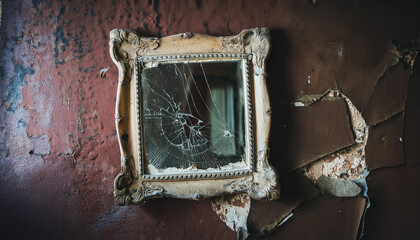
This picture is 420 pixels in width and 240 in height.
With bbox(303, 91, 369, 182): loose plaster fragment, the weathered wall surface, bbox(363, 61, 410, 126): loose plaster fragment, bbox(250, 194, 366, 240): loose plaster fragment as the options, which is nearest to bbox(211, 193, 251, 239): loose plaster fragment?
the weathered wall surface

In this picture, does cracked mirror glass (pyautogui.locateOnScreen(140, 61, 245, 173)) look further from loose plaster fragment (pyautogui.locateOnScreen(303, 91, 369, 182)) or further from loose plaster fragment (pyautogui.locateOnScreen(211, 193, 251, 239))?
loose plaster fragment (pyautogui.locateOnScreen(303, 91, 369, 182))

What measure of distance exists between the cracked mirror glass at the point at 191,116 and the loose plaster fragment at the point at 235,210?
19 cm

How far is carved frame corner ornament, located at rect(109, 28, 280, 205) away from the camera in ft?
4.21

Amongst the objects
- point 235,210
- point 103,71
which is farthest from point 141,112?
point 235,210

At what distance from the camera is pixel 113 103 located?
1.34m

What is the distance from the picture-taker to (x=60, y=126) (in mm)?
1346

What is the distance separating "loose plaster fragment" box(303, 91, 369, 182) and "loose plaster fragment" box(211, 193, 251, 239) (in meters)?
0.37

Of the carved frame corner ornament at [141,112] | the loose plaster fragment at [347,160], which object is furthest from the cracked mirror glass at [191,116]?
the loose plaster fragment at [347,160]

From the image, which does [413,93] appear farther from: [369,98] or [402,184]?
[402,184]

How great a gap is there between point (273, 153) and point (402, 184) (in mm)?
736

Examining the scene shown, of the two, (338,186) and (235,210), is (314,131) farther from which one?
(235,210)

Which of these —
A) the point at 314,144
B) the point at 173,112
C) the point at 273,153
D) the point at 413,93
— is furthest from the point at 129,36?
the point at 413,93

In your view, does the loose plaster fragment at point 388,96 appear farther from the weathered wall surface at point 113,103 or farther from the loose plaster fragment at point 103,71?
the loose plaster fragment at point 103,71

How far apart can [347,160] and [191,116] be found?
33.6 inches
